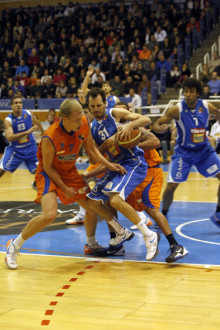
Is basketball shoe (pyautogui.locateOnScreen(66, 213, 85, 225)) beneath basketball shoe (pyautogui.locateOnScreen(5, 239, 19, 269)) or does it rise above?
beneath

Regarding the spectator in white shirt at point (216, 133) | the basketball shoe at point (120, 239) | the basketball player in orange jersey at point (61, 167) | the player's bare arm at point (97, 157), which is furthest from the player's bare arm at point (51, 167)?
the spectator in white shirt at point (216, 133)

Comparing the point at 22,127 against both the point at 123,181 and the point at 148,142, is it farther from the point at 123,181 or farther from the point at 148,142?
the point at 123,181

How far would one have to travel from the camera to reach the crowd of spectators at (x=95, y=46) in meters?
19.5

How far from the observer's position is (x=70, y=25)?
24156 mm

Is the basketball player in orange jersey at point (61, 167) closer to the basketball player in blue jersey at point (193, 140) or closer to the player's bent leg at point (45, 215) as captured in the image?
the player's bent leg at point (45, 215)

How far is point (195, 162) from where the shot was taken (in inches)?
298

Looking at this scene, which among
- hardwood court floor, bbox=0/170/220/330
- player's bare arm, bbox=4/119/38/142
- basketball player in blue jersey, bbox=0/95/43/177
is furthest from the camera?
basketball player in blue jersey, bbox=0/95/43/177

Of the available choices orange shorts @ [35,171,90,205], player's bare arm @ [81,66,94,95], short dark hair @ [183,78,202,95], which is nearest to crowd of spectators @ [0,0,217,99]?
player's bare arm @ [81,66,94,95]

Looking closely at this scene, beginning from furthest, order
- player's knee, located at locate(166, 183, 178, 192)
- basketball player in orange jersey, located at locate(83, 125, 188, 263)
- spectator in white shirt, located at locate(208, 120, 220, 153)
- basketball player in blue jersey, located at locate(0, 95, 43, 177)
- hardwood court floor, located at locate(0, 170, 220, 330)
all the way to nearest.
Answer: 1. spectator in white shirt, located at locate(208, 120, 220, 153)
2. basketball player in blue jersey, located at locate(0, 95, 43, 177)
3. player's knee, located at locate(166, 183, 178, 192)
4. basketball player in orange jersey, located at locate(83, 125, 188, 263)
5. hardwood court floor, located at locate(0, 170, 220, 330)

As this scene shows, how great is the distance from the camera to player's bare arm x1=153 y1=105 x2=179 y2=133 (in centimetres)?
697

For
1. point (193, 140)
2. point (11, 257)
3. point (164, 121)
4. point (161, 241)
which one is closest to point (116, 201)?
point (11, 257)

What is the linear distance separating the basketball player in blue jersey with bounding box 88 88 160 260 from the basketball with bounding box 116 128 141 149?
0.28 feet

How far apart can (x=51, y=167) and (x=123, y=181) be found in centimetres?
77

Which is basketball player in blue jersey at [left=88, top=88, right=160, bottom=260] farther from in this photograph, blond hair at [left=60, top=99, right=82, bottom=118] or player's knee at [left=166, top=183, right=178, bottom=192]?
player's knee at [left=166, top=183, right=178, bottom=192]
